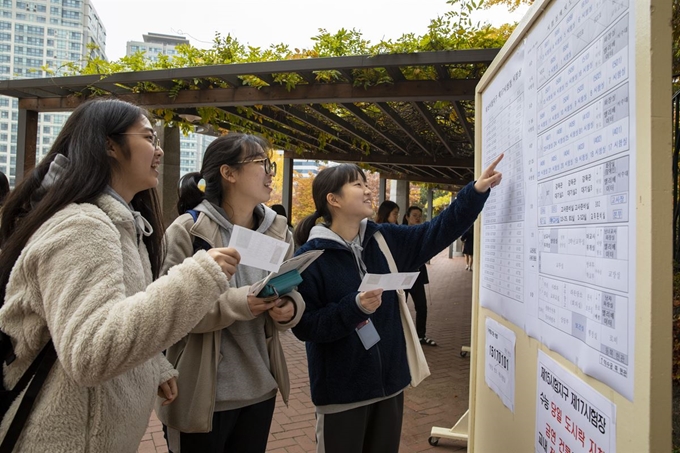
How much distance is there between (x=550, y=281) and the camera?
122 centimetres

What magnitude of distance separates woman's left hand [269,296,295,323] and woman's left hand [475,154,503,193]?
2.94 feet

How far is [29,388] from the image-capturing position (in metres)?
1.10

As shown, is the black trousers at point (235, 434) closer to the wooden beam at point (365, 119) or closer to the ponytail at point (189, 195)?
the ponytail at point (189, 195)

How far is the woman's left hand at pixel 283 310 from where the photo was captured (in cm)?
181

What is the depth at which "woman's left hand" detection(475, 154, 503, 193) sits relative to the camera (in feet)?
5.65

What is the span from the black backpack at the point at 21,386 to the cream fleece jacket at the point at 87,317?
0.05ft

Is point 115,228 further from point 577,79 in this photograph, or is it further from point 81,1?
point 81,1

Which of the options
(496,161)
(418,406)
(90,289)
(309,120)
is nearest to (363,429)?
(496,161)

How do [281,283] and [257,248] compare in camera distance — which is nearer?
[257,248]

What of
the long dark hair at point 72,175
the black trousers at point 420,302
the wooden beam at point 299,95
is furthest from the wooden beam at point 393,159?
the long dark hair at point 72,175

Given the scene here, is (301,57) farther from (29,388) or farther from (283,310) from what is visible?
(29,388)

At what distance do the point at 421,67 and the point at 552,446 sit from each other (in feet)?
11.4

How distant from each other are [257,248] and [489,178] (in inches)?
37.2

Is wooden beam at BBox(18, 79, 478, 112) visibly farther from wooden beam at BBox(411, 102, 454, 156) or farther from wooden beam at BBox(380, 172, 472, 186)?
wooden beam at BBox(380, 172, 472, 186)
